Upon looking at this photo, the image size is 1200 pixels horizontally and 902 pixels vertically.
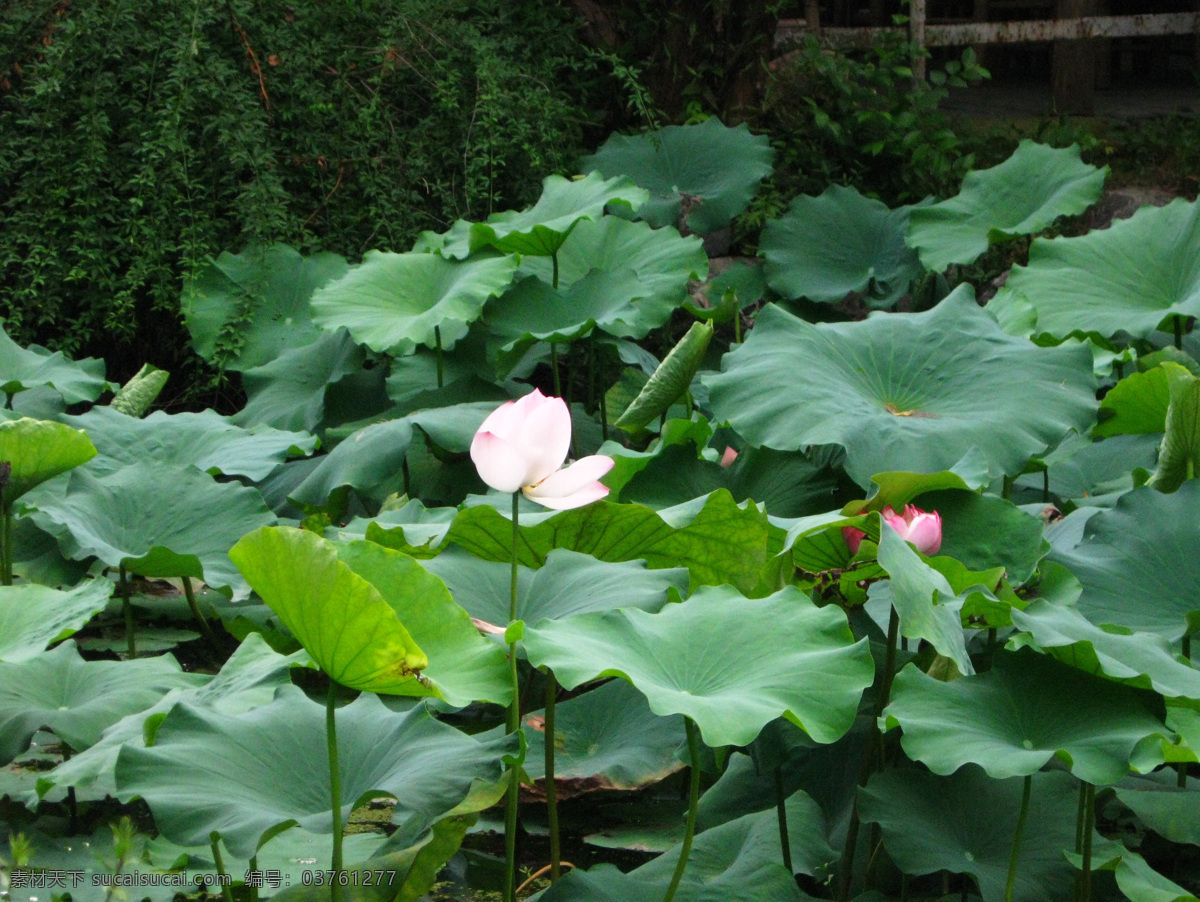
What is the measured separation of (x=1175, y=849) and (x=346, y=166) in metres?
2.97

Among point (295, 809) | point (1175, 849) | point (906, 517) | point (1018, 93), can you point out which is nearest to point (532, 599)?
point (295, 809)

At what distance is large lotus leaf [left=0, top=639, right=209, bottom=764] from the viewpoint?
138cm

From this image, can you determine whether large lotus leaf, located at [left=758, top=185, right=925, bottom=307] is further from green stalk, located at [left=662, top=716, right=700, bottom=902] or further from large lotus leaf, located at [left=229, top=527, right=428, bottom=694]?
large lotus leaf, located at [left=229, top=527, right=428, bottom=694]

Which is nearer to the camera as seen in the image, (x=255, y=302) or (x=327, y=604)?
(x=327, y=604)

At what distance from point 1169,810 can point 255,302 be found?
2.59 m

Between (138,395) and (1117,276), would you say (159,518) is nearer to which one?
(138,395)

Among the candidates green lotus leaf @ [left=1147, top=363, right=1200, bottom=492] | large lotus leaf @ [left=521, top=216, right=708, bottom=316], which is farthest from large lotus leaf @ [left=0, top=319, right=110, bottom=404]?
green lotus leaf @ [left=1147, top=363, right=1200, bottom=492]

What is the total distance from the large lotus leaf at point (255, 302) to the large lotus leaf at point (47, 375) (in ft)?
1.33

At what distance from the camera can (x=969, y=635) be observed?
4.91ft

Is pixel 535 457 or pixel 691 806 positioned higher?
pixel 535 457

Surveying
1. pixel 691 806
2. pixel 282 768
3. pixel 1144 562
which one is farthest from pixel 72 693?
pixel 1144 562

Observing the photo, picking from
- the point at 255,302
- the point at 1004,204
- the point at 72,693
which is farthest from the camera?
the point at 1004,204

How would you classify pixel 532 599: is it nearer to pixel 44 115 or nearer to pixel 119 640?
pixel 119 640

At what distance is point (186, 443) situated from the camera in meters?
2.35
